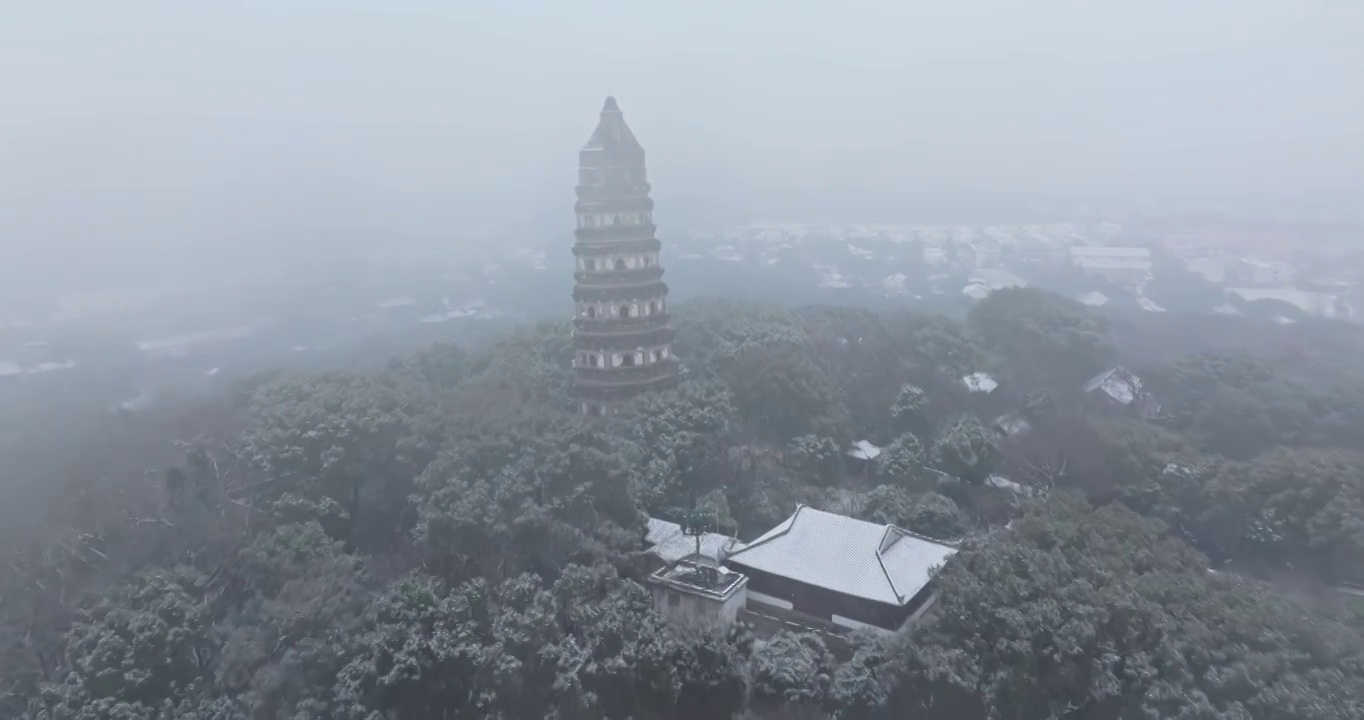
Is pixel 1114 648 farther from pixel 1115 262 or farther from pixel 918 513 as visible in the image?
pixel 1115 262

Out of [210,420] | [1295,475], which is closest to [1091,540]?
[1295,475]

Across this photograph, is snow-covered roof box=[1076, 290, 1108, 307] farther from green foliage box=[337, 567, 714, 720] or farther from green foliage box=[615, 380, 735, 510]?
green foliage box=[337, 567, 714, 720]

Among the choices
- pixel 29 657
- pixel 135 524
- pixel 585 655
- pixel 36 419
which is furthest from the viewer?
pixel 36 419

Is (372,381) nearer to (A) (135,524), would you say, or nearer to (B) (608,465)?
(A) (135,524)

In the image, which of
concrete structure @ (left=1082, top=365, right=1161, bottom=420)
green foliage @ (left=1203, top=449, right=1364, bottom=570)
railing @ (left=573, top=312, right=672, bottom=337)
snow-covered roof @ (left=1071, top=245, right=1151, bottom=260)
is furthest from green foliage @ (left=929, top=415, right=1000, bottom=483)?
snow-covered roof @ (left=1071, top=245, right=1151, bottom=260)

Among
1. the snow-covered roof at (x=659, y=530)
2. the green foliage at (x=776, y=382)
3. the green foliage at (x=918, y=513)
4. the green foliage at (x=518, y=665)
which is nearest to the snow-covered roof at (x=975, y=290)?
the green foliage at (x=776, y=382)

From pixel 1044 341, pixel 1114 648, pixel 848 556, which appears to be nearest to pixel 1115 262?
pixel 1044 341

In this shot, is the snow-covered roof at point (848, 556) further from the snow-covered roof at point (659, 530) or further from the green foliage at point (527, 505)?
the green foliage at point (527, 505)
